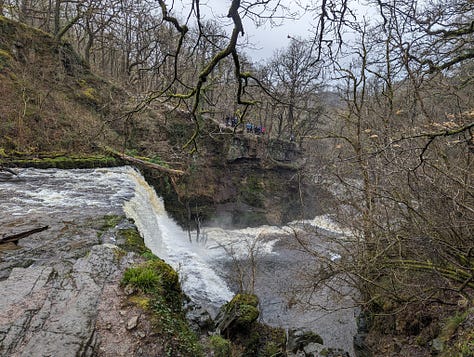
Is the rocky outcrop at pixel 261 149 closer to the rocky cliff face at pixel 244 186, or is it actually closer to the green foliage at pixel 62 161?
the rocky cliff face at pixel 244 186

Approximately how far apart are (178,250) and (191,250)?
83 centimetres

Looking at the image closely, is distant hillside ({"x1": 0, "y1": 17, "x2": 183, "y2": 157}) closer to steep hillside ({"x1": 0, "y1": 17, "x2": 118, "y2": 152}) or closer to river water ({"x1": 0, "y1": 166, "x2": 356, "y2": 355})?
steep hillside ({"x1": 0, "y1": 17, "x2": 118, "y2": 152})

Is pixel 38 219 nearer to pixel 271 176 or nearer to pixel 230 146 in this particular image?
pixel 230 146

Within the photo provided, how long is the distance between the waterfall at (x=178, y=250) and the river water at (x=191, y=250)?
35 mm

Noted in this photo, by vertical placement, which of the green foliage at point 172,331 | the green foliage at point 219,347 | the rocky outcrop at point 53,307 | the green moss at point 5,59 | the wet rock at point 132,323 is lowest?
the green foliage at point 219,347

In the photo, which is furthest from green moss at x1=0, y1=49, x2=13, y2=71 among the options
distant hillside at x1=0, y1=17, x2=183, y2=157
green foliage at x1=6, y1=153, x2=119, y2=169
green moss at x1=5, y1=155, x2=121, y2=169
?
green moss at x1=5, y1=155, x2=121, y2=169

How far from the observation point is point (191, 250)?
1410cm

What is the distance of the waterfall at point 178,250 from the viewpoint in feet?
33.3

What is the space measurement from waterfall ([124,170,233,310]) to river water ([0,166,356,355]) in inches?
1.4

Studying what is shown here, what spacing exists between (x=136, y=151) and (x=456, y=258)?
1517 centimetres

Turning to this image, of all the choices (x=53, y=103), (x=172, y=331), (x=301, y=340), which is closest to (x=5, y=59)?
(x=53, y=103)

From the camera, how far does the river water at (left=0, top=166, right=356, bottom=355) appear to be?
816 centimetres

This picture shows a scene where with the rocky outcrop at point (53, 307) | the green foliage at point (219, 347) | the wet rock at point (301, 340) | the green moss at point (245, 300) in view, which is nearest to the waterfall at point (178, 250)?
the green moss at point (245, 300)

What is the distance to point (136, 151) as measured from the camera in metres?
17.1
